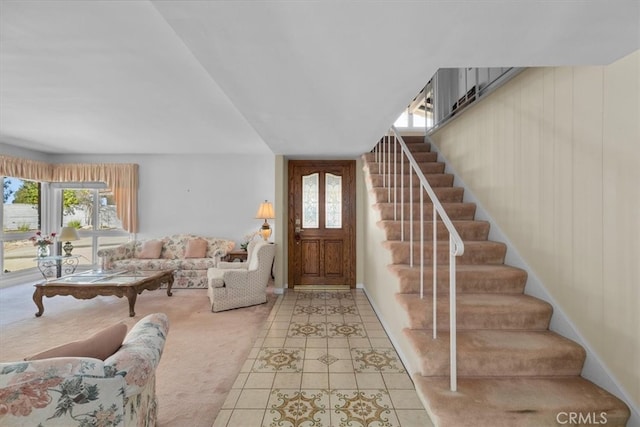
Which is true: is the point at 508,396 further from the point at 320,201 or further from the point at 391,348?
the point at 320,201

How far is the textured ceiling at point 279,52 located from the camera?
1307mm

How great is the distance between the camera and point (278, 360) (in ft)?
8.43

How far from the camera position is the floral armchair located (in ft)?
12.9

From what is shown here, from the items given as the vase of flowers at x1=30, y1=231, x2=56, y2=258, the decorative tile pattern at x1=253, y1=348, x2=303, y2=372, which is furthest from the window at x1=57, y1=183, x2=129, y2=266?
the decorative tile pattern at x1=253, y1=348, x2=303, y2=372

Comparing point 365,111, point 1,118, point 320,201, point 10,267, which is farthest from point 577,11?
point 10,267

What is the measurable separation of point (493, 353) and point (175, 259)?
5238 mm

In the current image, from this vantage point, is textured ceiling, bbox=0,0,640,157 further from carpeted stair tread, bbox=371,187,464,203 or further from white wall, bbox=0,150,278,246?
white wall, bbox=0,150,278,246

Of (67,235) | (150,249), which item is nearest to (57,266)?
(67,235)

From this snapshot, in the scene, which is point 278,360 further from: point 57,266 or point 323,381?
point 57,266

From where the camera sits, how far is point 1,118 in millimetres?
3971

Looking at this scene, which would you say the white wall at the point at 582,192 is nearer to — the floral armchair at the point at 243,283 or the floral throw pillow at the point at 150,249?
the floral armchair at the point at 243,283

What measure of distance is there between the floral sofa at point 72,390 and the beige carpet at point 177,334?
89 cm

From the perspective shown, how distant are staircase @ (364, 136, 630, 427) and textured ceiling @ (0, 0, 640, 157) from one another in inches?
60.4

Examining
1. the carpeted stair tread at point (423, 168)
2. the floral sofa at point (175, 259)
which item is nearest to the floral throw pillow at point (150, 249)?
the floral sofa at point (175, 259)
